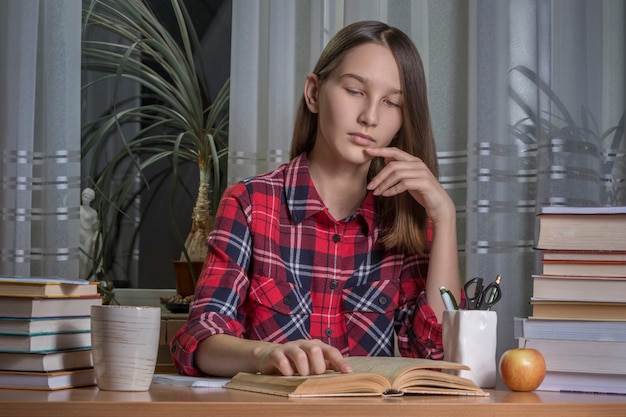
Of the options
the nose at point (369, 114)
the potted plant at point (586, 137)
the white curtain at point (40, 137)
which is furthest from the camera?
the white curtain at point (40, 137)

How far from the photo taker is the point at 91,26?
2475 millimetres

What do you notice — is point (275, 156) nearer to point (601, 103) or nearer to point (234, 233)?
point (234, 233)

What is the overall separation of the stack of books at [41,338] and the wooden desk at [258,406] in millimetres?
52

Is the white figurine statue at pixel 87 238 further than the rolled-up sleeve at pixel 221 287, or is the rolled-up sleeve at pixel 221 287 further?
the white figurine statue at pixel 87 238

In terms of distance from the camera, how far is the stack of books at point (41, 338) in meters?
1.03

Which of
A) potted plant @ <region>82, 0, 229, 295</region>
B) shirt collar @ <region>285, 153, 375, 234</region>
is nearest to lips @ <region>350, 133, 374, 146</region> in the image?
shirt collar @ <region>285, 153, 375, 234</region>

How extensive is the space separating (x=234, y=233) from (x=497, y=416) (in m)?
0.68

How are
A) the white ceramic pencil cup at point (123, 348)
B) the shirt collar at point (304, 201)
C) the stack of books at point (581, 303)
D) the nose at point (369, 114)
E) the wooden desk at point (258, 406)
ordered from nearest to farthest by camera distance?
the wooden desk at point (258, 406)
the white ceramic pencil cup at point (123, 348)
the stack of books at point (581, 303)
the nose at point (369, 114)
the shirt collar at point (304, 201)

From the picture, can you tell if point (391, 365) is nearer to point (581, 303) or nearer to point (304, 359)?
point (304, 359)

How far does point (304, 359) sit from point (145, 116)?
1.60m

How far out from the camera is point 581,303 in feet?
3.74

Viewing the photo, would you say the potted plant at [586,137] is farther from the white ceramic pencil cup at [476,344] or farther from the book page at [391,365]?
the book page at [391,365]

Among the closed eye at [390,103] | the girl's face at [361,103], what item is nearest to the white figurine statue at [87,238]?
the girl's face at [361,103]

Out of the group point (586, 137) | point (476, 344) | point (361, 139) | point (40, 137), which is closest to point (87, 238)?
point (40, 137)
